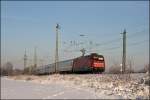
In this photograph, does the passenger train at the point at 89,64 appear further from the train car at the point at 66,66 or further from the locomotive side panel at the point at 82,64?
the train car at the point at 66,66

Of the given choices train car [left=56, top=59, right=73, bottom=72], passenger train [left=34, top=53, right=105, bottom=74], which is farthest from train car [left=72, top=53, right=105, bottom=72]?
train car [left=56, top=59, right=73, bottom=72]

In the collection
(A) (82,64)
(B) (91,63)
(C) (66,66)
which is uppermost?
(B) (91,63)

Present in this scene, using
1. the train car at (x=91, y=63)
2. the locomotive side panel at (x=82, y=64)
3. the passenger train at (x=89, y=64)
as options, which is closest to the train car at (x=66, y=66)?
the passenger train at (x=89, y=64)

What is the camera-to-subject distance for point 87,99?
50.3 ft

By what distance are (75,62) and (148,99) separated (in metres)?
36.3

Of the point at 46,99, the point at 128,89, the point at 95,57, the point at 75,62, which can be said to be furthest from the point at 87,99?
the point at 75,62

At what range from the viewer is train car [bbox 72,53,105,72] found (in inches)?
1790

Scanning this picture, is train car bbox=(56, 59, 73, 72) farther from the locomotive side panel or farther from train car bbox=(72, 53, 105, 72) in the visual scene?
train car bbox=(72, 53, 105, 72)

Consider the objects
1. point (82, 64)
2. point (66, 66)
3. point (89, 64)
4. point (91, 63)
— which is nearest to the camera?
point (91, 63)

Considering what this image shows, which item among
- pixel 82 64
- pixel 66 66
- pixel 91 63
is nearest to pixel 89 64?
pixel 91 63

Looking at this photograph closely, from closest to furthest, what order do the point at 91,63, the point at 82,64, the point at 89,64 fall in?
the point at 91,63 → the point at 89,64 → the point at 82,64

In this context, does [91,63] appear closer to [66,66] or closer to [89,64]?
[89,64]

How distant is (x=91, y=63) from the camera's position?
45094 millimetres

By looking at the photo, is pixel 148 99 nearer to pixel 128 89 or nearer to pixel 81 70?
pixel 128 89
